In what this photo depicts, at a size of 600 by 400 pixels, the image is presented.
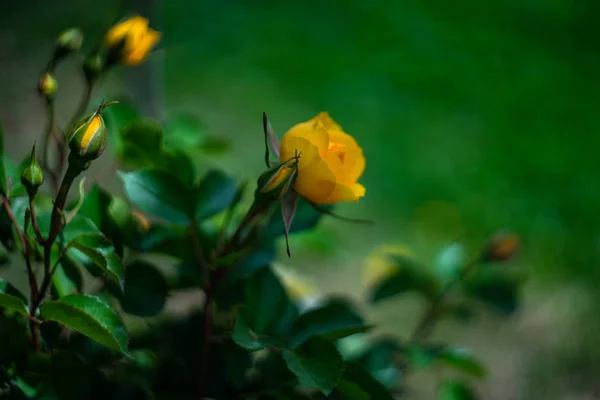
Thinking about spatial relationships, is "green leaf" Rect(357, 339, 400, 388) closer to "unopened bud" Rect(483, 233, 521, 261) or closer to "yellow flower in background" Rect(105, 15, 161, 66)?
"unopened bud" Rect(483, 233, 521, 261)

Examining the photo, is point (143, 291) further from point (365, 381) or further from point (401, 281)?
point (401, 281)

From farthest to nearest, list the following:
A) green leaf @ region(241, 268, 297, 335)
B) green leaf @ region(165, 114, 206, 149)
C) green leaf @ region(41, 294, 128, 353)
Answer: green leaf @ region(165, 114, 206, 149)
green leaf @ region(241, 268, 297, 335)
green leaf @ region(41, 294, 128, 353)

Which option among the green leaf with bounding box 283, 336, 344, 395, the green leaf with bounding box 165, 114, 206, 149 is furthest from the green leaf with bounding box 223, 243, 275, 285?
the green leaf with bounding box 165, 114, 206, 149

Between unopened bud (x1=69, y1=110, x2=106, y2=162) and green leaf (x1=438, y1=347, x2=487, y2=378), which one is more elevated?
green leaf (x1=438, y1=347, x2=487, y2=378)

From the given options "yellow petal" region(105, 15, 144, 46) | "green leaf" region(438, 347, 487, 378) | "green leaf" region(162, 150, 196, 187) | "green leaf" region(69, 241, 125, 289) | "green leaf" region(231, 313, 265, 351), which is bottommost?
"green leaf" region(69, 241, 125, 289)

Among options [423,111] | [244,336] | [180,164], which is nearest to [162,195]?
[180,164]
